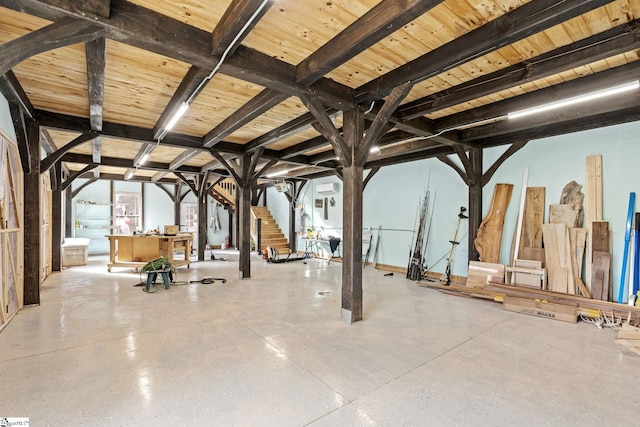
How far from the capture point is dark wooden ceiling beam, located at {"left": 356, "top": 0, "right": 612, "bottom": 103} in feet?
6.61

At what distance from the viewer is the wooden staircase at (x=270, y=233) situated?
10797 millimetres

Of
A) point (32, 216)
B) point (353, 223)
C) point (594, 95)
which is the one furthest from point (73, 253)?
point (594, 95)

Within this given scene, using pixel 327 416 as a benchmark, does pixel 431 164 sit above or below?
above

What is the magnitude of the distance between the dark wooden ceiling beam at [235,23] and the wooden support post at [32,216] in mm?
3731

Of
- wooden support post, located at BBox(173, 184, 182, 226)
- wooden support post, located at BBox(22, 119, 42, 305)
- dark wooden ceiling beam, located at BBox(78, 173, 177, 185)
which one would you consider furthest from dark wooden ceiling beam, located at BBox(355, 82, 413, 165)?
wooden support post, located at BBox(173, 184, 182, 226)

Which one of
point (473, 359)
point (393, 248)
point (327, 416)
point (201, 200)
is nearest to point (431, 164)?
point (393, 248)

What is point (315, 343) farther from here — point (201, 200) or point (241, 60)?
point (201, 200)

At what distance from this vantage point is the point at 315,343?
3035 mm

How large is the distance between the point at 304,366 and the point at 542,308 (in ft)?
11.6

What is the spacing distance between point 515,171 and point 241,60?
523 cm

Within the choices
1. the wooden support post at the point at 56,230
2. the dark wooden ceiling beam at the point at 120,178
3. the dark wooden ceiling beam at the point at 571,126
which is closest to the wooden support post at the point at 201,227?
the dark wooden ceiling beam at the point at 120,178

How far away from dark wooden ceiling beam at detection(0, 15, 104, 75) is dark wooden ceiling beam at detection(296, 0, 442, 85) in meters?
1.76

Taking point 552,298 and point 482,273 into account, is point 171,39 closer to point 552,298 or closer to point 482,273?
point 552,298

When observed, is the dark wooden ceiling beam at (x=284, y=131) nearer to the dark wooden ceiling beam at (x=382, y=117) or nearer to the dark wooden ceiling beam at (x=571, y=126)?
the dark wooden ceiling beam at (x=382, y=117)
